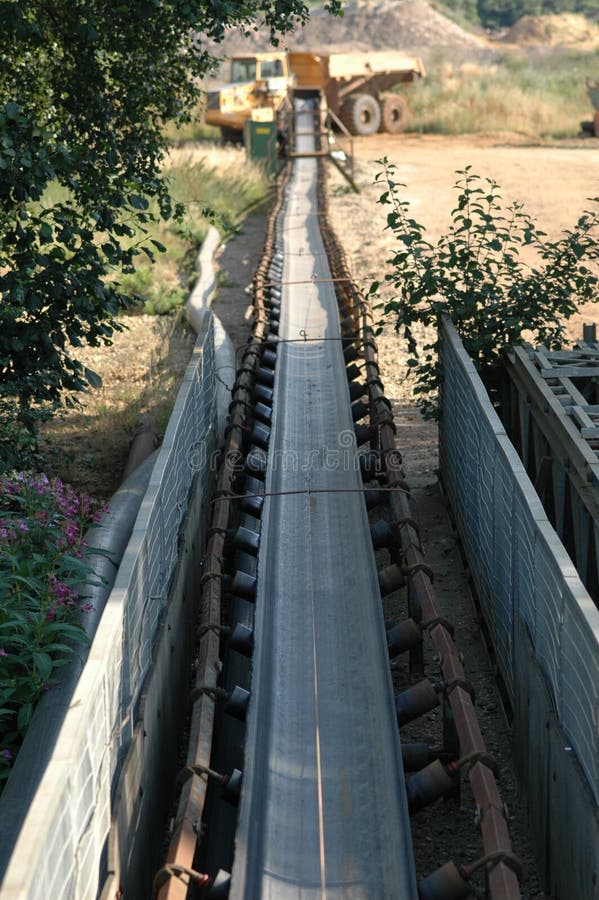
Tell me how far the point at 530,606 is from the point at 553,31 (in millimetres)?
63431

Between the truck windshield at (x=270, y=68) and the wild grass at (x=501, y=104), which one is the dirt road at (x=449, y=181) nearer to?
the wild grass at (x=501, y=104)

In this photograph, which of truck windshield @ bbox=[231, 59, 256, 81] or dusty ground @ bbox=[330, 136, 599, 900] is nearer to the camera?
dusty ground @ bbox=[330, 136, 599, 900]

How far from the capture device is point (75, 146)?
7410 mm

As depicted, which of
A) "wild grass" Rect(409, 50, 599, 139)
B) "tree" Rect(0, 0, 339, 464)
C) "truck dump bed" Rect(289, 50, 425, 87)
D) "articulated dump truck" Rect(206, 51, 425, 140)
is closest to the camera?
"tree" Rect(0, 0, 339, 464)

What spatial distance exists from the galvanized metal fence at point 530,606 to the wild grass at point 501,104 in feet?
89.5

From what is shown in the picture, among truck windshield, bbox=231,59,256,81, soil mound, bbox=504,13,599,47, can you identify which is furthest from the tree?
soil mound, bbox=504,13,599,47

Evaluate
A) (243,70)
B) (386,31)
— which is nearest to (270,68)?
(243,70)

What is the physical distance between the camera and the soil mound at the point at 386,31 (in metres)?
56.8

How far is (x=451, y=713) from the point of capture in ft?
15.3

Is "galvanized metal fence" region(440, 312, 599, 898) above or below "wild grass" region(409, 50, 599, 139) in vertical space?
below

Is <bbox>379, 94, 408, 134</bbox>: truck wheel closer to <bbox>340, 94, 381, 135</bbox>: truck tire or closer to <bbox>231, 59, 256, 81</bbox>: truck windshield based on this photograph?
<bbox>340, 94, 381, 135</bbox>: truck tire

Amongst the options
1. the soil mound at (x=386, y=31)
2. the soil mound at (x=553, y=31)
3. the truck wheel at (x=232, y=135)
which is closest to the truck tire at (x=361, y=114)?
the truck wheel at (x=232, y=135)

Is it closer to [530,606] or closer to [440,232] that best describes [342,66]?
[440,232]

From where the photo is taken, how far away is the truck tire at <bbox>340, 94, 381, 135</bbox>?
32250 mm
